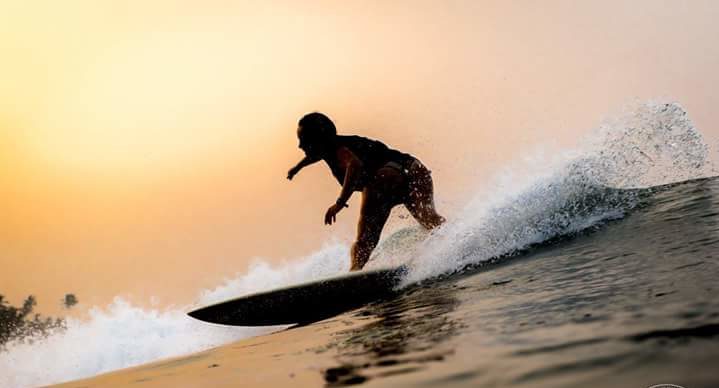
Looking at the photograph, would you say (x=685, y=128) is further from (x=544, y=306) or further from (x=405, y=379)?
(x=405, y=379)

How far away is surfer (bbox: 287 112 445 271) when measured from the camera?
21.0ft

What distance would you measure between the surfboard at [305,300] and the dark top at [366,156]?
1235 millimetres

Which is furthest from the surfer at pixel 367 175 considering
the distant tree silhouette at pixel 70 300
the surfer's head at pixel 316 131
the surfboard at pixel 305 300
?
the distant tree silhouette at pixel 70 300

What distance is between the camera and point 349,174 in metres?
6.31

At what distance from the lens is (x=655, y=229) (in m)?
4.96

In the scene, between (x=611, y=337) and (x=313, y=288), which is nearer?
(x=611, y=337)

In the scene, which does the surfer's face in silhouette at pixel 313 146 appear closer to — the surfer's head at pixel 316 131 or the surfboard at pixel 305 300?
the surfer's head at pixel 316 131

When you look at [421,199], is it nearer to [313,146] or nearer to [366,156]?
[366,156]

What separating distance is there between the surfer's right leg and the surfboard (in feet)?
2.60

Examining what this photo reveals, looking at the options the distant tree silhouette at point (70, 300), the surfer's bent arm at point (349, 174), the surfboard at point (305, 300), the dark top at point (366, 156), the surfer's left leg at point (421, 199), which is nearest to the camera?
the surfboard at point (305, 300)

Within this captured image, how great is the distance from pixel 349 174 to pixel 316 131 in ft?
1.83

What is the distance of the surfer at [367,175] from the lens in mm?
6414

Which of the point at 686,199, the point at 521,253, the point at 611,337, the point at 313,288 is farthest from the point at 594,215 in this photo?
the point at 611,337

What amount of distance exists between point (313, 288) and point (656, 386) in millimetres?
4345
